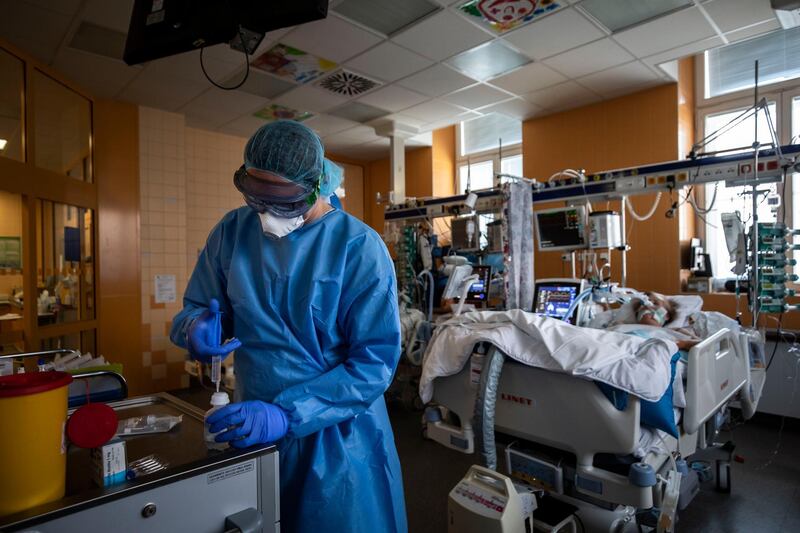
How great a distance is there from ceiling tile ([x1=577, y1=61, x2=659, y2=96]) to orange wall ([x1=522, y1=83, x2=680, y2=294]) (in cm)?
22

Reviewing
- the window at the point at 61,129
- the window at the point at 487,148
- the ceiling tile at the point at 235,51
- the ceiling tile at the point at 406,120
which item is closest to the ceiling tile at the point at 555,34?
the ceiling tile at the point at 235,51

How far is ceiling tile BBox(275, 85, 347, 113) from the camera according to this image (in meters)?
4.69

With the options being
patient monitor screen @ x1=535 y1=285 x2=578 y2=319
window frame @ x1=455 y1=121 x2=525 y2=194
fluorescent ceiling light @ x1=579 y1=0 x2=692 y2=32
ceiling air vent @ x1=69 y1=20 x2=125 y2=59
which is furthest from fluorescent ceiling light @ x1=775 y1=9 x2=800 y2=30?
ceiling air vent @ x1=69 y1=20 x2=125 y2=59

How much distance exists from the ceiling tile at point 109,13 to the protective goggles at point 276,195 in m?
2.76

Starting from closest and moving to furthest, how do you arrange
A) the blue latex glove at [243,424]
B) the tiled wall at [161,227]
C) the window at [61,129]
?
the blue latex glove at [243,424], the window at [61,129], the tiled wall at [161,227]

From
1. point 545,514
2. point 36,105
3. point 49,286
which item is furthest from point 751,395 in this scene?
point 36,105

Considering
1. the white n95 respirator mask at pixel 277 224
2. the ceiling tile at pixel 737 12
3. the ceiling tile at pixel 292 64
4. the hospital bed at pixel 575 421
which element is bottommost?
the hospital bed at pixel 575 421

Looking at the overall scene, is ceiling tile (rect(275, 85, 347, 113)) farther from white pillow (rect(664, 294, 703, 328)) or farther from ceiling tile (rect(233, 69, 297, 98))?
white pillow (rect(664, 294, 703, 328))

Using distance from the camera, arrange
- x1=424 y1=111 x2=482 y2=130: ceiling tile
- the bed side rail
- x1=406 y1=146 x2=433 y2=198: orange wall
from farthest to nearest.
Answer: x1=406 y1=146 x2=433 y2=198: orange wall
x1=424 y1=111 x2=482 y2=130: ceiling tile
the bed side rail

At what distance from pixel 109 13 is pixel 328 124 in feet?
9.05

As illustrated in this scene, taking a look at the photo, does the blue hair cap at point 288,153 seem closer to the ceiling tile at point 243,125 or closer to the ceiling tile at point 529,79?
the ceiling tile at point 529,79

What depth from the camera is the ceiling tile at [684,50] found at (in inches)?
147

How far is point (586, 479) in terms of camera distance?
179 cm

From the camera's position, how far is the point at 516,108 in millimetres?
5262
